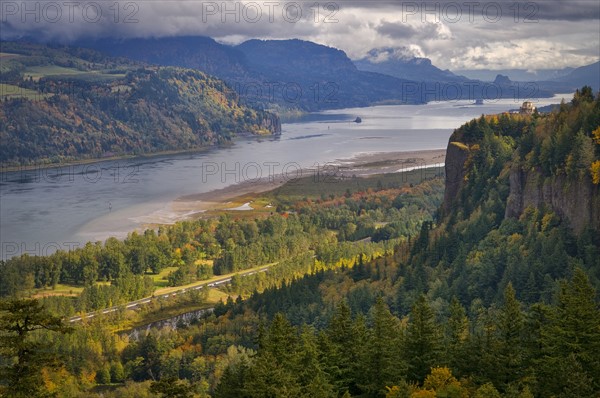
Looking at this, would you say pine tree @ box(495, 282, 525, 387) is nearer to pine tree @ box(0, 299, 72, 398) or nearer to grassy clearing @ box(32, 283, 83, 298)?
pine tree @ box(0, 299, 72, 398)

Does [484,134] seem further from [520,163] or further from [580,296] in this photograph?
[580,296]

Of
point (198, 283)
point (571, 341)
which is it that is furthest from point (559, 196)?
point (198, 283)

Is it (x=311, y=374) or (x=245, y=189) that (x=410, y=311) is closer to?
(x=311, y=374)

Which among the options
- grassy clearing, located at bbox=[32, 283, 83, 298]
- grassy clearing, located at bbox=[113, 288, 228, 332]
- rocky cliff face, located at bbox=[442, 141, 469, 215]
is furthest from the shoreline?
rocky cliff face, located at bbox=[442, 141, 469, 215]

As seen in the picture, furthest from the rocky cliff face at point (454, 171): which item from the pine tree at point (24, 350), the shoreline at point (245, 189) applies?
the shoreline at point (245, 189)

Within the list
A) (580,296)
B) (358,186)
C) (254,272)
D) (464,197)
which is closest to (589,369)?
(580,296)
